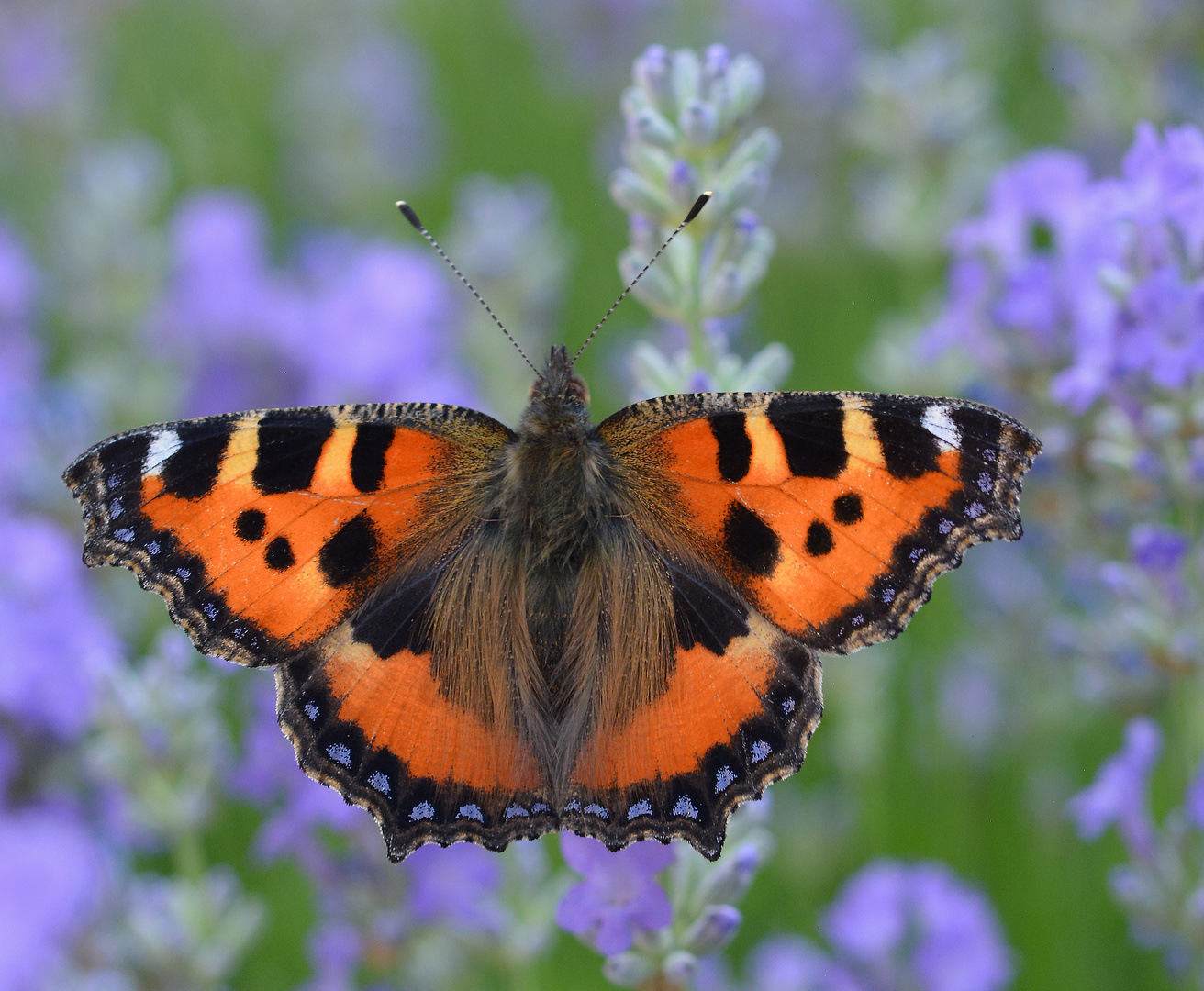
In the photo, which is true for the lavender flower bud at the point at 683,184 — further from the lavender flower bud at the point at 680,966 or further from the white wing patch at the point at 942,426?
the lavender flower bud at the point at 680,966

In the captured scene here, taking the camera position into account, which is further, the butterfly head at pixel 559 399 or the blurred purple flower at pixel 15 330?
the blurred purple flower at pixel 15 330

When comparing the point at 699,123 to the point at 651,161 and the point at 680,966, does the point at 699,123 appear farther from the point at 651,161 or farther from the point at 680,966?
the point at 680,966

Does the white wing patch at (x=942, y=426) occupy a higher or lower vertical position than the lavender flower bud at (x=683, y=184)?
lower

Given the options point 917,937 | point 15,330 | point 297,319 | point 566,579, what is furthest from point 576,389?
point 15,330

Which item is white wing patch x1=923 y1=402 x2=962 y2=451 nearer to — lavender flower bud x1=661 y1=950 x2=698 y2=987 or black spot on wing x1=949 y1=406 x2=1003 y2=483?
black spot on wing x1=949 y1=406 x2=1003 y2=483

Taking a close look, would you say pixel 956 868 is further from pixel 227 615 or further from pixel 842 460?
pixel 227 615

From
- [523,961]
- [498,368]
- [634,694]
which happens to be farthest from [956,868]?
[498,368]

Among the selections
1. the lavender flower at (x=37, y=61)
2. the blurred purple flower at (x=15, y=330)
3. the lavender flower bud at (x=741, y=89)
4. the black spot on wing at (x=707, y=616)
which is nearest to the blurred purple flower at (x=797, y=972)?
the black spot on wing at (x=707, y=616)
